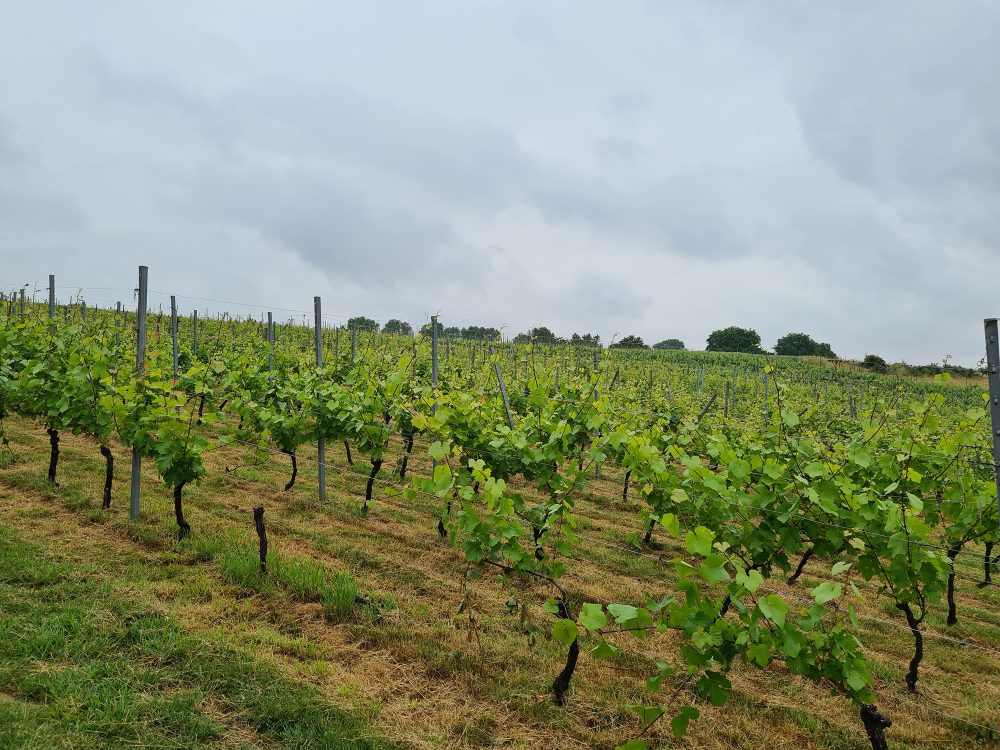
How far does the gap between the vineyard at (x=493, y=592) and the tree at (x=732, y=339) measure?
67250 mm

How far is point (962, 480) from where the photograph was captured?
14.3 ft

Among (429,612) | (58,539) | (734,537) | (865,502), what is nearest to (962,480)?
(865,502)

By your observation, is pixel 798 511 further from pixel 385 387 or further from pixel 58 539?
pixel 58 539

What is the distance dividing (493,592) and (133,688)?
278 cm

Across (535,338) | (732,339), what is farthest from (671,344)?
(535,338)

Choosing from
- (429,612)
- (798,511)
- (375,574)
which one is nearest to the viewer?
(798,511)

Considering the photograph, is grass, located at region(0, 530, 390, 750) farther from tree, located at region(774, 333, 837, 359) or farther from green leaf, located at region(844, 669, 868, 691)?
tree, located at region(774, 333, 837, 359)

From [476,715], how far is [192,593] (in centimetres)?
260

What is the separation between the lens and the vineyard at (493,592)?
10.3 ft

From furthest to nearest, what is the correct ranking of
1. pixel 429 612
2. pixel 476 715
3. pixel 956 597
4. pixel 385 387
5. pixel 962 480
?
pixel 385 387
pixel 956 597
pixel 429 612
pixel 962 480
pixel 476 715

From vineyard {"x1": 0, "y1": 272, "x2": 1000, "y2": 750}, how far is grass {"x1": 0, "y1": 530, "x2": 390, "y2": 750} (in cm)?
2

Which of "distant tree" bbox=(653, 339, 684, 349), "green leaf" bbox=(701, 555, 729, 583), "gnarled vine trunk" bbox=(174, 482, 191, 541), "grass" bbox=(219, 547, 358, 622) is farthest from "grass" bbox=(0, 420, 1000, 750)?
"distant tree" bbox=(653, 339, 684, 349)

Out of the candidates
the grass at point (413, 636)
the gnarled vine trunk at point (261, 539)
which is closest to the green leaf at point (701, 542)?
the grass at point (413, 636)

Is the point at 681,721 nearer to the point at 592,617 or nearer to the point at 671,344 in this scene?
the point at 592,617
